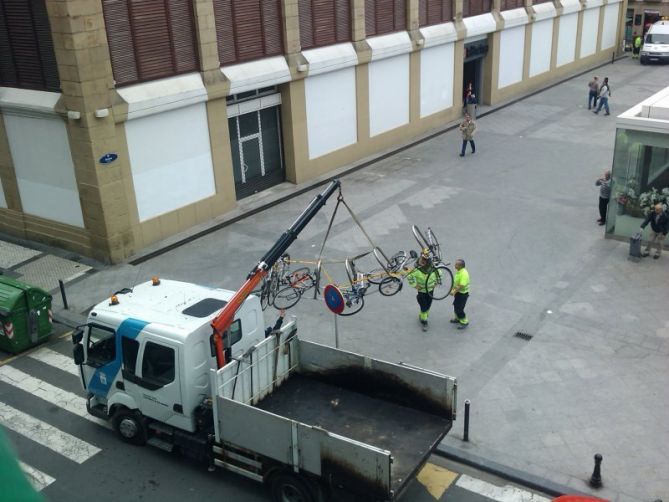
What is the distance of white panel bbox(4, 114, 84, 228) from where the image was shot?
1953 cm

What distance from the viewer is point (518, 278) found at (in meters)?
17.9

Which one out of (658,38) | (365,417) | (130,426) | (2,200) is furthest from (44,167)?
(658,38)

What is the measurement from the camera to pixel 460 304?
15312 mm

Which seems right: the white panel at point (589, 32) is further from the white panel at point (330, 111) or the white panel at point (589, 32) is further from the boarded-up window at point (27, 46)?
the boarded-up window at point (27, 46)

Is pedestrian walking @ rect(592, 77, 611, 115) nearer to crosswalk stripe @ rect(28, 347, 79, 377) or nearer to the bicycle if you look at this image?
the bicycle

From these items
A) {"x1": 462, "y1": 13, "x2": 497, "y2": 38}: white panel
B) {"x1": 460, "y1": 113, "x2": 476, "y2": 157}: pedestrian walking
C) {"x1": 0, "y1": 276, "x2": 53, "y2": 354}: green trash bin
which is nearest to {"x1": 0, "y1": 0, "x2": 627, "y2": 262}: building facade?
{"x1": 462, "y1": 13, "x2": 497, "y2": 38}: white panel

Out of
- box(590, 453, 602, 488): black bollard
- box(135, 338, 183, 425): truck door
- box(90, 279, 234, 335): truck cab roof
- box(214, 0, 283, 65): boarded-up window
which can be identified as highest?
box(214, 0, 283, 65): boarded-up window

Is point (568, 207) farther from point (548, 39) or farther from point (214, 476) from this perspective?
point (548, 39)

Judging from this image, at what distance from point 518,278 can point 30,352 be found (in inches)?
443

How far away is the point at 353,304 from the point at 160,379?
19.2 feet

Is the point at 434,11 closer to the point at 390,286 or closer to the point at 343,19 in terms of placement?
the point at 343,19

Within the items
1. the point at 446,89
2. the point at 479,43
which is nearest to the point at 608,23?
the point at 479,43

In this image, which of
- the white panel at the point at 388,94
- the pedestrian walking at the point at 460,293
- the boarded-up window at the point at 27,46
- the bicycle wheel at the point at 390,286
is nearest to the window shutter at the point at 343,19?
the white panel at the point at 388,94

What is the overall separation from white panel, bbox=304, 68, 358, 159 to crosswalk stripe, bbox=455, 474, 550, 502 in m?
16.5
